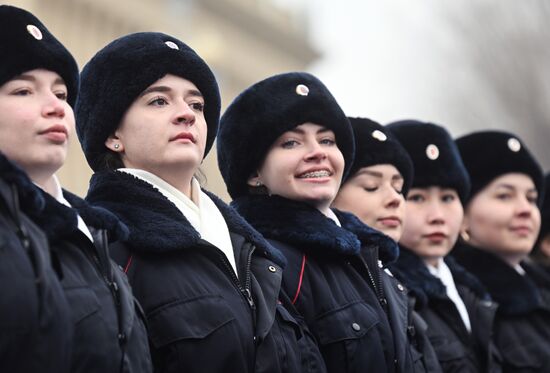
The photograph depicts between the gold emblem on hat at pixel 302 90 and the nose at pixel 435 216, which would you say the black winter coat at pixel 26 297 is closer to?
the gold emblem on hat at pixel 302 90

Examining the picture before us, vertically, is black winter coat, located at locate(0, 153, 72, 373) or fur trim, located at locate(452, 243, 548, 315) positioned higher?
black winter coat, located at locate(0, 153, 72, 373)

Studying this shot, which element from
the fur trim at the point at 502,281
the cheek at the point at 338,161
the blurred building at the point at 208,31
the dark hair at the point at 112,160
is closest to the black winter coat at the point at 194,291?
the dark hair at the point at 112,160

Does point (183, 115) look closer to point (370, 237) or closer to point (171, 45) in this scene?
point (171, 45)

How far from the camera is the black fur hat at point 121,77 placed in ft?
13.9

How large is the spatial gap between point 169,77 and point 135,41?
0.19 metres

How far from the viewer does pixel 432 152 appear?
6.07 metres

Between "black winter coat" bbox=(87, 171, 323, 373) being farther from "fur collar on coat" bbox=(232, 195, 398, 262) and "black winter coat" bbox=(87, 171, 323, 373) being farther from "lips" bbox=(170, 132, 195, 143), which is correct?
"fur collar on coat" bbox=(232, 195, 398, 262)

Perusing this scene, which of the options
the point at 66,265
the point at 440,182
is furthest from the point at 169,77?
the point at 440,182

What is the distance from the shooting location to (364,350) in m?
4.63

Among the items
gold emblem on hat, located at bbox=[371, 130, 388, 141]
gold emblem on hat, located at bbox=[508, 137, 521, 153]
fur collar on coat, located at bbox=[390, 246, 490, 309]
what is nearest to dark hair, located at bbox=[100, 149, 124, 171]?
gold emblem on hat, located at bbox=[371, 130, 388, 141]

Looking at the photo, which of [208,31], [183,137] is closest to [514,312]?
[183,137]

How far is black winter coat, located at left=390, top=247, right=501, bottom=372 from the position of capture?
5.71m

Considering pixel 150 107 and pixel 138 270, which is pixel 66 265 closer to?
pixel 138 270

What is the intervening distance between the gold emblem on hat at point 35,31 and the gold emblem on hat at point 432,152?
278 cm
